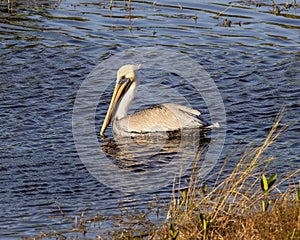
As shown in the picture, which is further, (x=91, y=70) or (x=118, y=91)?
(x=91, y=70)

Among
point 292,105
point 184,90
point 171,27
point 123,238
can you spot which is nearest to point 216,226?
point 123,238

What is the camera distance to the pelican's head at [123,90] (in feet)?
28.8

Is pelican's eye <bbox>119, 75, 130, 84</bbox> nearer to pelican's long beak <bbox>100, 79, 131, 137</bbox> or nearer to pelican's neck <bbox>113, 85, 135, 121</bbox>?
pelican's long beak <bbox>100, 79, 131, 137</bbox>

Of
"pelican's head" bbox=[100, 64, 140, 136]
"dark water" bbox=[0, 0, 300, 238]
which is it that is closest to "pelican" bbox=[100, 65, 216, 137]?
"pelican's head" bbox=[100, 64, 140, 136]

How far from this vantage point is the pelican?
8.32m

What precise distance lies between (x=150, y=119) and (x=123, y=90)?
0.66 meters

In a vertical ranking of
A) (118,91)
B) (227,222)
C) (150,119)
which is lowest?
(150,119)

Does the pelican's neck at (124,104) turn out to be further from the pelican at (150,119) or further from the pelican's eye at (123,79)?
the pelican's eye at (123,79)

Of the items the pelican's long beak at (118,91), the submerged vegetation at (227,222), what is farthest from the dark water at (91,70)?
the submerged vegetation at (227,222)

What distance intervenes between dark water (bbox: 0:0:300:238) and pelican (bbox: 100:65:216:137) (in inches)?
18.0

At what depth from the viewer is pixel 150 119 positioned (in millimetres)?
8461

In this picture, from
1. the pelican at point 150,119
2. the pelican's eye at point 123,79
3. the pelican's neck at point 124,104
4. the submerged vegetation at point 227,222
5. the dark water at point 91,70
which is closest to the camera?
the submerged vegetation at point 227,222

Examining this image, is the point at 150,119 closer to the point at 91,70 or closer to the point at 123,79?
the point at 123,79

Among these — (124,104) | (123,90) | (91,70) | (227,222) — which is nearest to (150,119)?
(124,104)
